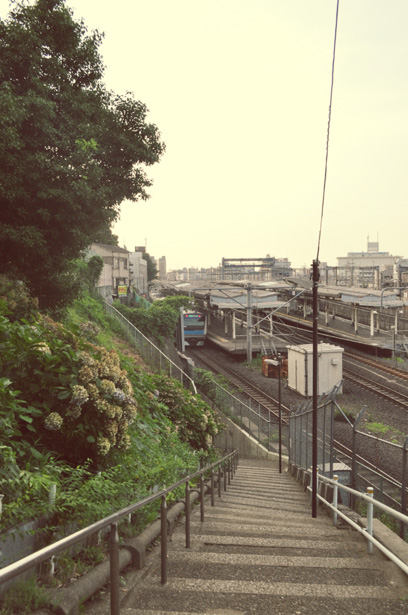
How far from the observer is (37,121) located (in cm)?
1329

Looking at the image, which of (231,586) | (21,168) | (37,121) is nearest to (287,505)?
(231,586)

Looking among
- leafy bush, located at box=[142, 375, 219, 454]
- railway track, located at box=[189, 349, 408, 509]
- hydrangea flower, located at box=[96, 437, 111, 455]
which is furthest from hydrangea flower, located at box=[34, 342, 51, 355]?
railway track, located at box=[189, 349, 408, 509]

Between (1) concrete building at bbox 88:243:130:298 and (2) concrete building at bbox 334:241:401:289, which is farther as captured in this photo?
(2) concrete building at bbox 334:241:401:289

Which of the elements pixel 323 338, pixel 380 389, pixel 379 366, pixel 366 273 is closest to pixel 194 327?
pixel 323 338

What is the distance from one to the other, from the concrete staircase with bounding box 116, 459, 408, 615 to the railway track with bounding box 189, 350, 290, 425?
16.4 m

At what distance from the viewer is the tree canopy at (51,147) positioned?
1285 cm

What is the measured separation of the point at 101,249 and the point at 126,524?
174ft

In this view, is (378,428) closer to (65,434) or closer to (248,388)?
(248,388)

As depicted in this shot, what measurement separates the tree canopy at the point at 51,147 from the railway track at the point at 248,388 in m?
12.3

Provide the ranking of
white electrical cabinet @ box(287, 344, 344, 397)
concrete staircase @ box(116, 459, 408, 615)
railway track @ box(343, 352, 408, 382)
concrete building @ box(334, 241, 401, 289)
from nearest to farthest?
1. concrete staircase @ box(116, 459, 408, 615)
2. white electrical cabinet @ box(287, 344, 344, 397)
3. railway track @ box(343, 352, 408, 382)
4. concrete building @ box(334, 241, 401, 289)

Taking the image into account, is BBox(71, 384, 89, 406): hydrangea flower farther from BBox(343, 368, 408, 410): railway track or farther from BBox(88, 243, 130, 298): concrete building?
BBox(88, 243, 130, 298): concrete building

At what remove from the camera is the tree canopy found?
12.9 m

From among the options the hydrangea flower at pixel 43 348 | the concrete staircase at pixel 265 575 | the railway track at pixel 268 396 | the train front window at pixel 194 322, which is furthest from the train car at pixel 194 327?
the hydrangea flower at pixel 43 348

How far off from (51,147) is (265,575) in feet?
43.3
